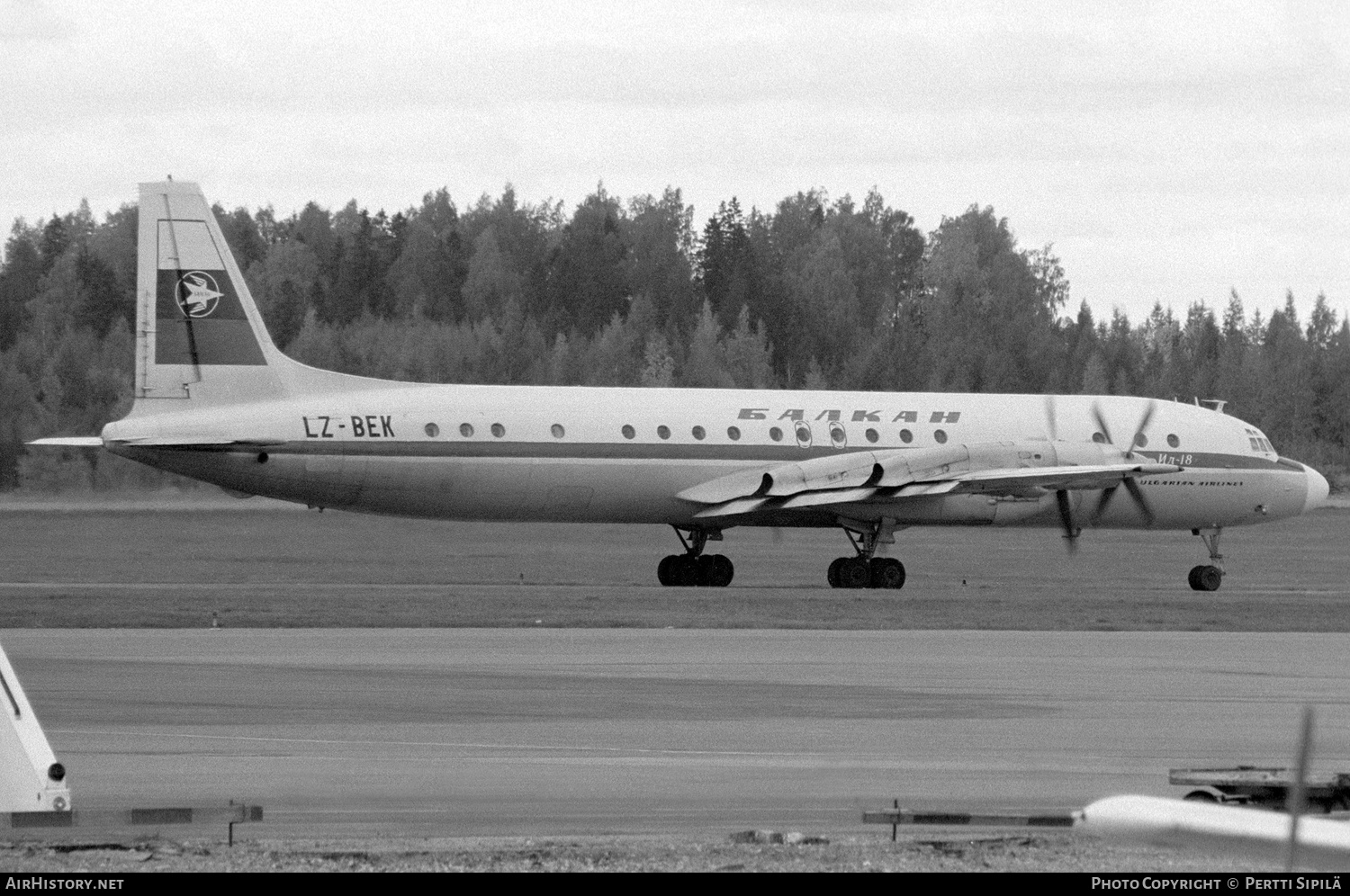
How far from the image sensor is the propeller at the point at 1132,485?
1549 inches

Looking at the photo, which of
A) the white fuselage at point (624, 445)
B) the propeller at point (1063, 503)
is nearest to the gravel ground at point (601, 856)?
the propeller at point (1063, 503)

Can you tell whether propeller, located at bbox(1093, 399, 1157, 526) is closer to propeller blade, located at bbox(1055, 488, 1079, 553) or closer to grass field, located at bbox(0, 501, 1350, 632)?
propeller blade, located at bbox(1055, 488, 1079, 553)

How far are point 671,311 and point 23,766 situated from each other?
95.8 m

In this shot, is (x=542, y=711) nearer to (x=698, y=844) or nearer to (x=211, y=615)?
(x=698, y=844)

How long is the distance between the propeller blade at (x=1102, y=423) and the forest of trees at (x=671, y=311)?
136 ft

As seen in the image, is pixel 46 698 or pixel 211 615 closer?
pixel 46 698

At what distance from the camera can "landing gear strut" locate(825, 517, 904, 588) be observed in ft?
123

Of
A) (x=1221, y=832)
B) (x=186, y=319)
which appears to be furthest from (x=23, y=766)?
(x=186, y=319)

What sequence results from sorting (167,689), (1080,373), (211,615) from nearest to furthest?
(167,689)
(211,615)
(1080,373)

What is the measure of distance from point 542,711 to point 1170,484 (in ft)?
81.8

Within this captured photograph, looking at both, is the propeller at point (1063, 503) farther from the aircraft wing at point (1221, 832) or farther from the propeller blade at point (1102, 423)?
the aircraft wing at point (1221, 832)

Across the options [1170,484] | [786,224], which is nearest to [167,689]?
[1170,484]

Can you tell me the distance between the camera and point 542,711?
59.5ft

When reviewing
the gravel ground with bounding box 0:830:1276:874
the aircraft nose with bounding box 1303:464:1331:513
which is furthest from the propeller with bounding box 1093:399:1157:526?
the gravel ground with bounding box 0:830:1276:874
